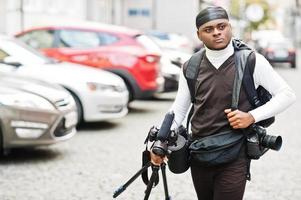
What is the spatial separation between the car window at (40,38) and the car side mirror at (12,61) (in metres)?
2.38

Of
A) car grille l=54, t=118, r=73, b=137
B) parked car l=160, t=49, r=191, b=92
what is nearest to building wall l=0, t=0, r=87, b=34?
parked car l=160, t=49, r=191, b=92

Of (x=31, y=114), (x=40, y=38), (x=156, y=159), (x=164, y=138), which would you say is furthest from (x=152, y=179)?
(x=40, y=38)

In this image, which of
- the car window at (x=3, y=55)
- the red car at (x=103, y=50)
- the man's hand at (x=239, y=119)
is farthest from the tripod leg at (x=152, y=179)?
the red car at (x=103, y=50)

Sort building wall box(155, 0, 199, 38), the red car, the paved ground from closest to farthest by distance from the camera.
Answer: the paved ground
the red car
building wall box(155, 0, 199, 38)

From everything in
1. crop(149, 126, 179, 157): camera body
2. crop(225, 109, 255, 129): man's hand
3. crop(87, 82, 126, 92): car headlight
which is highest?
crop(225, 109, 255, 129): man's hand

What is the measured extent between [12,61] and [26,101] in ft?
7.22

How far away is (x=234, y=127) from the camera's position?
3.13m

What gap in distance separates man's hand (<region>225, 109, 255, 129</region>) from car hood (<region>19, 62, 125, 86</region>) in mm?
6091

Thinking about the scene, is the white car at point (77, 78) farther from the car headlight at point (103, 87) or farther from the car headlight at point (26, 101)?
the car headlight at point (26, 101)

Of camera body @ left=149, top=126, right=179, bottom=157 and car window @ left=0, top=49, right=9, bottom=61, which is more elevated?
camera body @ left=149, top=126, right=179, bottom=157

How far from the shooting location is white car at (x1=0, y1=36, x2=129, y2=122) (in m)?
8.94

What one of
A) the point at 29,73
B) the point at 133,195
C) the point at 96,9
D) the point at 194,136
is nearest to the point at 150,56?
the point at 29,73

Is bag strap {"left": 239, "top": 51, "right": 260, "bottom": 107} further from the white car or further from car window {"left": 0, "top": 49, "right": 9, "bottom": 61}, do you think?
→ car window {"left": 0, "top": 49, "right": 9, "bottom": 61}

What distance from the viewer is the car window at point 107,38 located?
37.2ft
